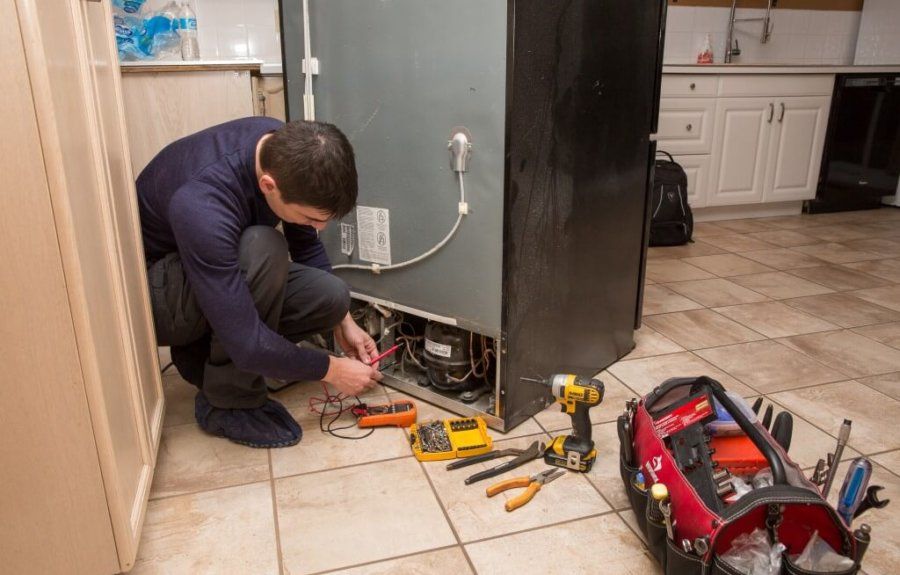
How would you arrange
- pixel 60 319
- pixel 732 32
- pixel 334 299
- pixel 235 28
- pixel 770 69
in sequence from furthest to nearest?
pixel 732 32 → pixel 770 69 → pixel 235 28 → pixel 334 299 → pixel 60 319

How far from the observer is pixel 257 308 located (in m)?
1.45

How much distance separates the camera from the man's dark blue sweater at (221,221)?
1.23 meters

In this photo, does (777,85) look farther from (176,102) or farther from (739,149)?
(176,102)

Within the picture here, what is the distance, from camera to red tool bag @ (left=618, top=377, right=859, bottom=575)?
95 centimetres

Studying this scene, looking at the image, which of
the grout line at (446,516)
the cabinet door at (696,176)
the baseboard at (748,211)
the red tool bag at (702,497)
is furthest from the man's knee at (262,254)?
the baseboard at (748,211)

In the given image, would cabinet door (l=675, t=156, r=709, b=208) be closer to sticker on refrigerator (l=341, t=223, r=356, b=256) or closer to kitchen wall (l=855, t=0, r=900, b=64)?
kitchen wall (l=855, t=0, r=900, b=64)

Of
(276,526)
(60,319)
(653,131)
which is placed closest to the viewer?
(60,319)

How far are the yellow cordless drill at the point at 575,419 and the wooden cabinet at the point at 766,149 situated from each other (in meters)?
2.73

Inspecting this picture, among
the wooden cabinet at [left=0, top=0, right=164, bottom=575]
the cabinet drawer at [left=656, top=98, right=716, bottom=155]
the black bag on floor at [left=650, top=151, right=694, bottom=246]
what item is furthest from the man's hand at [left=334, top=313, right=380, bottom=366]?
the cabinet drawer at [left=656, top=98, right=716, bottom=155]

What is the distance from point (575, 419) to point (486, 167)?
1.91 feet

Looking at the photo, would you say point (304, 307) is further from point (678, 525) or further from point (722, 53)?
point (722, 53)

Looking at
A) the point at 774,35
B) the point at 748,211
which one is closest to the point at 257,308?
the point at 748,211

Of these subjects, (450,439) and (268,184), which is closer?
(268,184)

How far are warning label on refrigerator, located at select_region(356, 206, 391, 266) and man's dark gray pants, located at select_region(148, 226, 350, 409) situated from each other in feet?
0.52
